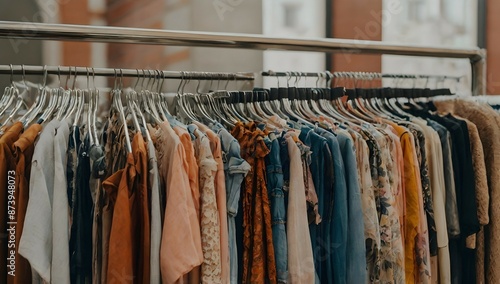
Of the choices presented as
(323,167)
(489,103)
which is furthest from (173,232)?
(489,103)

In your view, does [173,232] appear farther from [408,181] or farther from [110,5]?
[110,5]

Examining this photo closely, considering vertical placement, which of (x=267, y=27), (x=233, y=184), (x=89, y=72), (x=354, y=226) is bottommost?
(x=354, y=226)

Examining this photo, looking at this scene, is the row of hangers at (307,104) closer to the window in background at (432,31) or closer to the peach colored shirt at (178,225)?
the peach colored shirt at (178,225)

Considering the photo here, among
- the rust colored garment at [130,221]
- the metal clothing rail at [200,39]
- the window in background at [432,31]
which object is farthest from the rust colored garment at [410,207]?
the window in background at [432,31]

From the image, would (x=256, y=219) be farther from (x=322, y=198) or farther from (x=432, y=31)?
(x=432, y=31)

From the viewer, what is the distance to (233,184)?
123cm

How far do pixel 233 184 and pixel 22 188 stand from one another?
1.52 ft

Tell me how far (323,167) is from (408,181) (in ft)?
0.96

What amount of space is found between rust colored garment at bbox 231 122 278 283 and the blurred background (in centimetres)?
62

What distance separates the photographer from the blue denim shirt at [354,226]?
4.30 feet

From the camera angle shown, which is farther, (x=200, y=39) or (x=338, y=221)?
(x=200, y=39)

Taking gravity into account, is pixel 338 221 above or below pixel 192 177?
below

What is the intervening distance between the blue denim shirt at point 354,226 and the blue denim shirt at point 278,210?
18 cm

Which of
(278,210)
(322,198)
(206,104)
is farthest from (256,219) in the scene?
(206,104)
